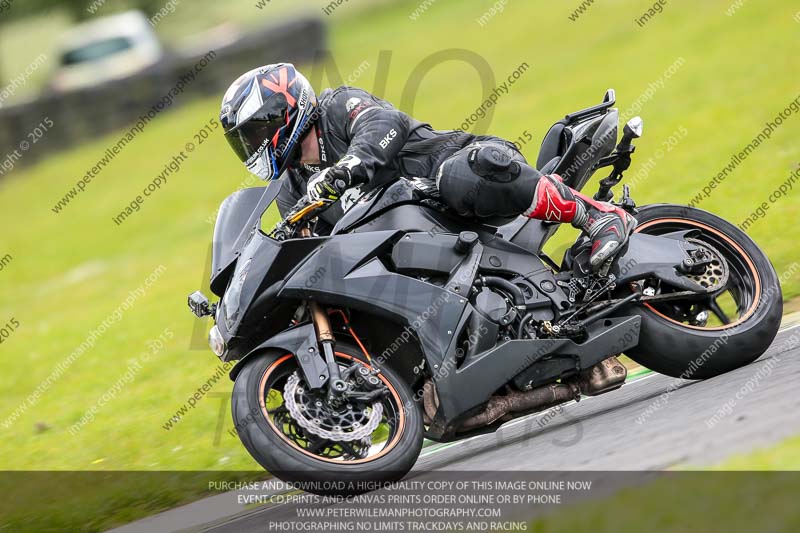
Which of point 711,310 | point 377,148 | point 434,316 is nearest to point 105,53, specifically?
point 377,148

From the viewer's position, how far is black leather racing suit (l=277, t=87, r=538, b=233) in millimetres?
5309

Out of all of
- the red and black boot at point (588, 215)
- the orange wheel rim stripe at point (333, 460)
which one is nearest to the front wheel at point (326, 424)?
the orange wheel rim stripe at point (333, 460)

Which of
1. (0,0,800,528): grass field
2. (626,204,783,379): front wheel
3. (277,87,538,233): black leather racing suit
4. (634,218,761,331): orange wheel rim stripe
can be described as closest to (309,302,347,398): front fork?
(277,87,538,233): black leather racing suit

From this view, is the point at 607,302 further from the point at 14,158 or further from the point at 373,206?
the point at 14,158

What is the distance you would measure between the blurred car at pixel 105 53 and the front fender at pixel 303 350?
2573cm

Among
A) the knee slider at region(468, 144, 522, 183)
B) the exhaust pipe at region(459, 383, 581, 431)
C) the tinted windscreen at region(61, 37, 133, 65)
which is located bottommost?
the tinted windscreen at region(61, 37, 133, 65)

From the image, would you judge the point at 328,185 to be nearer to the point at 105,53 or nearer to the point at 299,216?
the point at 299,216

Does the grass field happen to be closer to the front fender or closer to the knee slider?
the knee slider

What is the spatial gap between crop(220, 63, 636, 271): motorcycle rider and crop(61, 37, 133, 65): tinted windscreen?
2625cm

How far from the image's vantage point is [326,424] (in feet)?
15.7

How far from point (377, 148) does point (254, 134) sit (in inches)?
25.3

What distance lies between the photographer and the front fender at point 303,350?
4766 millimetres

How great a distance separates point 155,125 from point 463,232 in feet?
77.8

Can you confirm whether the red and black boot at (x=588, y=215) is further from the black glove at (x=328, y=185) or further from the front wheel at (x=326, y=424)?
the front wheel at (x=326, y=424)
